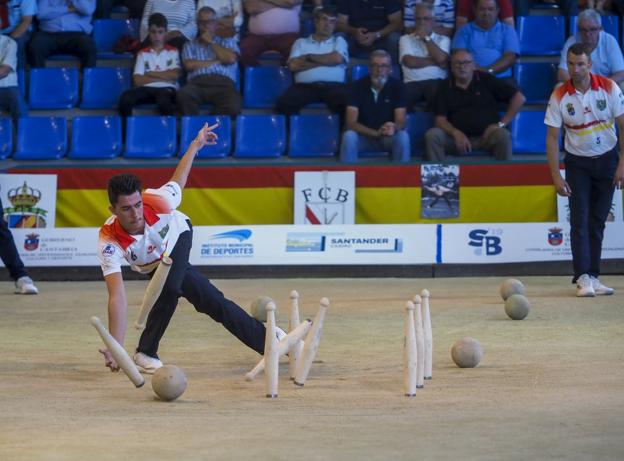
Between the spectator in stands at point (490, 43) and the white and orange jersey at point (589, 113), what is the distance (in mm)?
5375

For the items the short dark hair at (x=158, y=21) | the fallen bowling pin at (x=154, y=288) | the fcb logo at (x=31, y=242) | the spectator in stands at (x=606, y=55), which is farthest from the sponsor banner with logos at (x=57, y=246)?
the fallen bowling pin at (x=154, y=288)

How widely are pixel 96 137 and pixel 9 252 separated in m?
4.12

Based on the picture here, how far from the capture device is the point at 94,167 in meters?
16.3

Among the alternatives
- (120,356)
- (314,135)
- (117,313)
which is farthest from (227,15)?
(120,356)

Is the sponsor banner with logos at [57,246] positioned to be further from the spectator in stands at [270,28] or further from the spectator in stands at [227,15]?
the spectator in stands at [270,28]

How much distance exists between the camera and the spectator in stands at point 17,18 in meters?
18.6

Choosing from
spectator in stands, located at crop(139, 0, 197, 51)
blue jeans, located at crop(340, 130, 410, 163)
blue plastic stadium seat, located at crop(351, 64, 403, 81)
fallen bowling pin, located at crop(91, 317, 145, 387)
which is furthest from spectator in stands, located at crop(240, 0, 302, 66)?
fallen bowling pin, located at crop(91, 317, 145, 387)

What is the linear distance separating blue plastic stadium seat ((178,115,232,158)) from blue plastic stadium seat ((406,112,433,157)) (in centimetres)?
268

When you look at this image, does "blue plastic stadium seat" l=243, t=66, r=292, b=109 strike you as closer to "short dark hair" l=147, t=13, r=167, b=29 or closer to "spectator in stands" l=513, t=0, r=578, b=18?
"short dark hair" l=147, t=13, r=167, b=29

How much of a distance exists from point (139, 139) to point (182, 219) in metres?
9.29

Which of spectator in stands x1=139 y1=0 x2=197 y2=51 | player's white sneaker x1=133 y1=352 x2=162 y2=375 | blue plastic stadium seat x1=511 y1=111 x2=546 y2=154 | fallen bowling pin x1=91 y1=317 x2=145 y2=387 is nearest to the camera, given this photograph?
fallen bowling pin x1=91 y1=317 x2=145 y2=387

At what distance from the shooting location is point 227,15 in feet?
60.4

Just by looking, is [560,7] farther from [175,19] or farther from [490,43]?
[175,19]

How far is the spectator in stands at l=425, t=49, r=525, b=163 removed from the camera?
17.0 metres
